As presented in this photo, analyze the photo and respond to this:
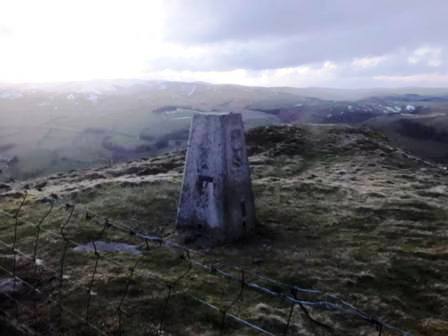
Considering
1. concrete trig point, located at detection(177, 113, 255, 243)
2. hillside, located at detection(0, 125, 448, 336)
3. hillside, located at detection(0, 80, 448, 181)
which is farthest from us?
hillside, located at detection(0, 80, 448, 181)

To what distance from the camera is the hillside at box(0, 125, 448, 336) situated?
1071 cm

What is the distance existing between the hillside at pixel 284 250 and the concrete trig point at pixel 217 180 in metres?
0.83

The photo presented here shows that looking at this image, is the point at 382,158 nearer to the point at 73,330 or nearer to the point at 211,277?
the point at 211,277

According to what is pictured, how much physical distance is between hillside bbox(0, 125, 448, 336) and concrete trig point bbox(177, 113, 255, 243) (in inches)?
32.6

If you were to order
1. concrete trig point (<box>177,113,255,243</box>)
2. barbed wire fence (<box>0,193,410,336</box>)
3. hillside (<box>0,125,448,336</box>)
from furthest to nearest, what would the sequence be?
concrete trig point (<box>177,113,255,243</box>) → hillside (<box>0,125,448,336</box>) → barbed wire fence (<box>0,193,410,336</box>)

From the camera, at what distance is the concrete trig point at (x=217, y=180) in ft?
49.9

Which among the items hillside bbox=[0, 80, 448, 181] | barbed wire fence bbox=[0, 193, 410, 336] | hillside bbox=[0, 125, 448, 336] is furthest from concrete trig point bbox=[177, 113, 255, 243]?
hillside bbox=[0, 80, 448, 181]

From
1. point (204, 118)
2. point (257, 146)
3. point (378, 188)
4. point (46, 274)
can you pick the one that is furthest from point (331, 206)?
point (257, 146)

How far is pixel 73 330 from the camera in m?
9.88

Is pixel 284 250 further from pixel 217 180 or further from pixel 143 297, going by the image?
pixel 143 297

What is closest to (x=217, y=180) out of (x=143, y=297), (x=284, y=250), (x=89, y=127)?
(x=284, y=250)

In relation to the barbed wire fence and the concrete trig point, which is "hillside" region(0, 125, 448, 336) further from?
the concrete trig point

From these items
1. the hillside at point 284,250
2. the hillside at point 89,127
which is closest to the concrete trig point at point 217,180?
the hillside at point 284,250

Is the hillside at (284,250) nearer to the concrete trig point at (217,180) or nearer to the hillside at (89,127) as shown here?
the concrete trig point at (217,180)
